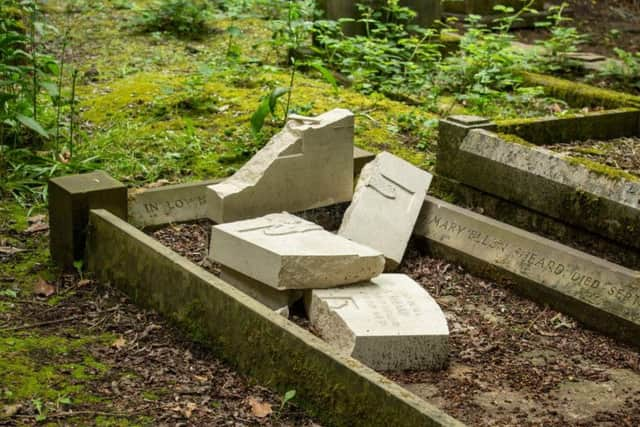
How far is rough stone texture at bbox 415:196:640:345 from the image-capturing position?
5.11 m

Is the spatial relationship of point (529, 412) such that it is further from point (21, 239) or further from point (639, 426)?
point (21, 239)

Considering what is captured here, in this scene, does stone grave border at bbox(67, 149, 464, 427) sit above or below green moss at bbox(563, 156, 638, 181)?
below

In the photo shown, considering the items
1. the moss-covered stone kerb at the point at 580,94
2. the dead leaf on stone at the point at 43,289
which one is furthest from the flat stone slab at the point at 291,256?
the moss-covered stone kerb at the point at 580,94

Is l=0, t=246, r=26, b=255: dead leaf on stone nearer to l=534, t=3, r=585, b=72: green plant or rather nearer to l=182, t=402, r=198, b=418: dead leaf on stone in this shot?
l=182, t=402, r=198, b=418: dead leaf on stone

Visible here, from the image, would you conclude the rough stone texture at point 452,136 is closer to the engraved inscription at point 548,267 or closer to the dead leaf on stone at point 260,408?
the engraved inscription at point 548,267

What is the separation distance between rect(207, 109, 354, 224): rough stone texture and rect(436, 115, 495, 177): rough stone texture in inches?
34.2

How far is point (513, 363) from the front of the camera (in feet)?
15.9

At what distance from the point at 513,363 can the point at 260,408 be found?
1460mm

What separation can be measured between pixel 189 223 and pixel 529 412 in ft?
9.22

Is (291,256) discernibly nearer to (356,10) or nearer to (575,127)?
(575,127)

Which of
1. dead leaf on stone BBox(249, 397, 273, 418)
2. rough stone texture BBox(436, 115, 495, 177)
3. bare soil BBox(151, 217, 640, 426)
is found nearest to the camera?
dead leaf on stone BBox(249, 397, 273, 418)

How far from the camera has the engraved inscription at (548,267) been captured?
512cm

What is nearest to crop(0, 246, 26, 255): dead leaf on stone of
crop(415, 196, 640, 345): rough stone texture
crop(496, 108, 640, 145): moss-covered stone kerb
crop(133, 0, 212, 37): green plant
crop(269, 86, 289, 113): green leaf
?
crop(269, 86, 289, 113): green leaf

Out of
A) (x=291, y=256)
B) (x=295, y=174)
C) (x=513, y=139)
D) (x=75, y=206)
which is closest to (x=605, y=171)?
(x=513, y=139)
